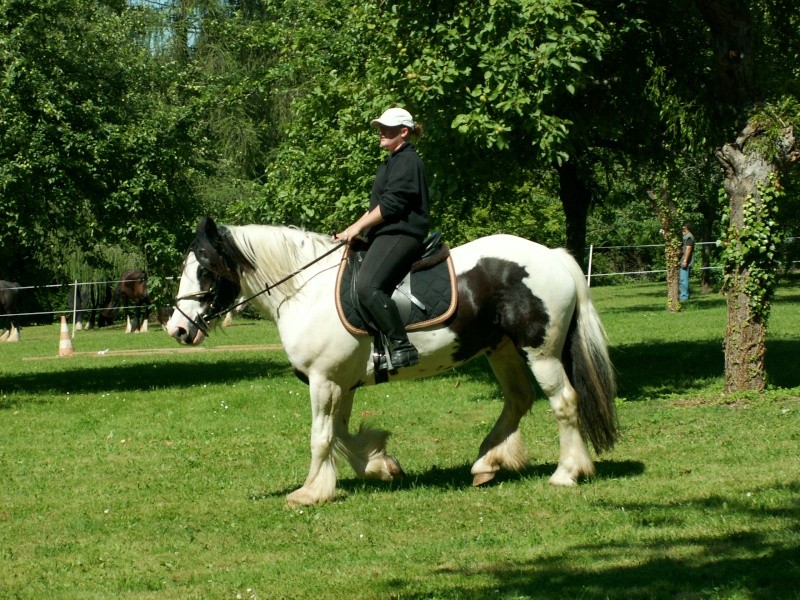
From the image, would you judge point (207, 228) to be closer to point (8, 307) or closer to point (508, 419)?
point (508, 419)

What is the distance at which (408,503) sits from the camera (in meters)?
8.98

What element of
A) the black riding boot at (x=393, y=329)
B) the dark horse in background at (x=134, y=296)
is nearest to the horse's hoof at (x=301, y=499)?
the black riding boot at (x=393, y=329)

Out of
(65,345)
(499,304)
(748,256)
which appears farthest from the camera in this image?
(65,345)

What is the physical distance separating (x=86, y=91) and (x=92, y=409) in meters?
6.36

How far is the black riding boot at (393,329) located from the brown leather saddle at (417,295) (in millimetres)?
118

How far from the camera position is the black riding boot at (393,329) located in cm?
895

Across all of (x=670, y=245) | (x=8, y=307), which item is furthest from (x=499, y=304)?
(x=8, y=307)

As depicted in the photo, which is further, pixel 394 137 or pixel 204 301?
pixel 204 301

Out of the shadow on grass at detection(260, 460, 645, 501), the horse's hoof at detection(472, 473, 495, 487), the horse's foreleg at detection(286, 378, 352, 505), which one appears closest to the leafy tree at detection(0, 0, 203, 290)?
the shadow on grass at detection(260, 460, 645, 501)

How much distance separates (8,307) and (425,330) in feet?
102

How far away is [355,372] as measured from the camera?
9.36 metres

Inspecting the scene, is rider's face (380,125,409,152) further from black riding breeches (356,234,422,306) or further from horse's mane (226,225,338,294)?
horse's mane (226,225,338,294)

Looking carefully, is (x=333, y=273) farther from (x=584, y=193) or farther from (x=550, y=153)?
(x=584, y=193)

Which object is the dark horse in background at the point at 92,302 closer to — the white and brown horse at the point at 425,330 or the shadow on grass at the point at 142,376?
the shadow on grass at the point at 142,376
